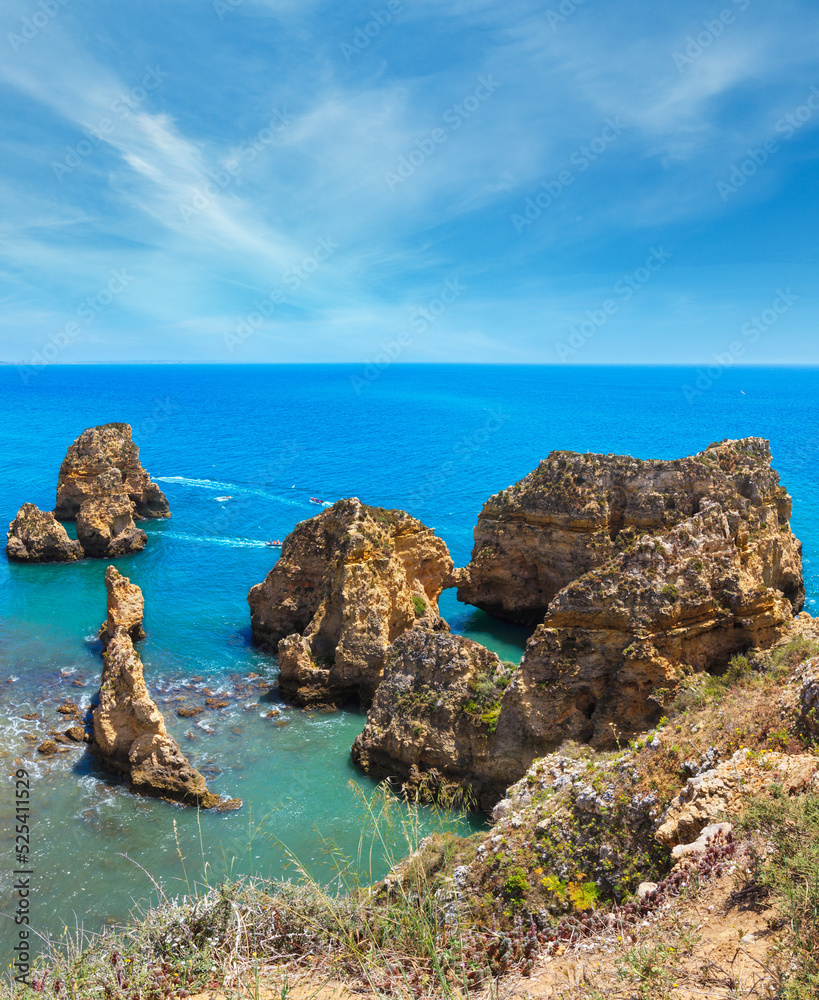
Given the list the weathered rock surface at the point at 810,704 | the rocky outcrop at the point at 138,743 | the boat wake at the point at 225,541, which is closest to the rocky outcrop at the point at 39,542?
the boat wake at the point at 225,541

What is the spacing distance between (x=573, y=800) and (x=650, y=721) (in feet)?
31.7

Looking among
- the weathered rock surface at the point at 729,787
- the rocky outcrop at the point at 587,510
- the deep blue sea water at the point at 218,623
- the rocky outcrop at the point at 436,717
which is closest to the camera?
the weathered rock surface at the point at 729,787

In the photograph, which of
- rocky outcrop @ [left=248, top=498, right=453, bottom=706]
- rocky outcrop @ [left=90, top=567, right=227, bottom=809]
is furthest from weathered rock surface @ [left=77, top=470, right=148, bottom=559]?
rocky outcrop @ [left=90, top=567, right=227, bottom=809]

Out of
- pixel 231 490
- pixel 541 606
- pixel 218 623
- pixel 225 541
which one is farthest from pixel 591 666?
pixel 231 490

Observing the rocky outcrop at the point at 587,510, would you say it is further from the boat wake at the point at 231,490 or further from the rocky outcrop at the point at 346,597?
the boat wake at the point at 231,490

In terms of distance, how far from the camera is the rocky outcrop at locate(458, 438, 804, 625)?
34250mm

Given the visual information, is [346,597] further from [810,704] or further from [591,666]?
[810,704]

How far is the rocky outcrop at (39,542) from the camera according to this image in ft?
170

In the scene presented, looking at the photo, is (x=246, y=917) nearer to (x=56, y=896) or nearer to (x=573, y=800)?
(x=573, y=800)

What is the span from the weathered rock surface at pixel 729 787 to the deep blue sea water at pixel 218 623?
5.41 metres

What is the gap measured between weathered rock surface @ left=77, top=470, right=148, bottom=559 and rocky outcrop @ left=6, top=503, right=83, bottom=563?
4.77ft

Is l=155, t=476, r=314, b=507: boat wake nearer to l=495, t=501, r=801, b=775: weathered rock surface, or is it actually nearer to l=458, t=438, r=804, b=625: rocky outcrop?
l=458, t=438, r=804, b=625: rocky outcrop

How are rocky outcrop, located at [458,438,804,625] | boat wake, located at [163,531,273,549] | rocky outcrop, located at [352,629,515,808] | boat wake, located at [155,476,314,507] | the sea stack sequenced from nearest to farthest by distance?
the sea stack, rocky outcrop, located at [352,629,515,808], rocky outcrop, located at [458,438,804,625], boat wake, located at [163,531,273,549], boat wake, located at [155,476,314,507]

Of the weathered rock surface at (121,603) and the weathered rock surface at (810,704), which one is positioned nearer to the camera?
the weathered rock surface at (810,704)
